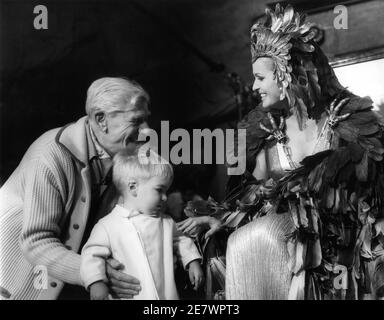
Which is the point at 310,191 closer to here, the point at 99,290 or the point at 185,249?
the point at 185,249

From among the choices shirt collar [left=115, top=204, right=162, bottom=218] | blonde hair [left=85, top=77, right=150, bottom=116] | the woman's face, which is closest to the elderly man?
blonde hair [left=85, top=77, right=150, bottom=116]

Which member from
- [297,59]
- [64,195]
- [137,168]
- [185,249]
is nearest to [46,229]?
[64,195]

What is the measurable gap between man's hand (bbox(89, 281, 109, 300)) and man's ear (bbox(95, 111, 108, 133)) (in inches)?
32.7

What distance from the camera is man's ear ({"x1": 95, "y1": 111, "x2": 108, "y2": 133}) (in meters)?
6.76

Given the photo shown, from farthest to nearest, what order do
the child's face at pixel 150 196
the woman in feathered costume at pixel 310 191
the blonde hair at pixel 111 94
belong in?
the blonde hair at pixel 111 94 → the child's face at pixel 150 196 → the woman in feathered costume at pixel 310 191

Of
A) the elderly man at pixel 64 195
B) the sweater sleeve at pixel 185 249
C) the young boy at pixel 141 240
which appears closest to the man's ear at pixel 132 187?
the young boy at pixel 141 240

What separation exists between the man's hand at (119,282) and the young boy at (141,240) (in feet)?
0.09

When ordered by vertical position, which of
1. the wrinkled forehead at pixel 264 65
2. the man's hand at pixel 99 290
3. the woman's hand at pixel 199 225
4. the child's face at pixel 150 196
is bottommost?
the man's hand at pixel 99 290

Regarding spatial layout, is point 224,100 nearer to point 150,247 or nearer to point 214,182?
point 214,182

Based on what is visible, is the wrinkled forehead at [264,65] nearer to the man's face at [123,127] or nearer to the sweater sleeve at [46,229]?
the man's face at [123,127]

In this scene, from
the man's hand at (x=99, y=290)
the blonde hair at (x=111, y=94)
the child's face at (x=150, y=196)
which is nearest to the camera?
the man's hand at (x=99, y=290)

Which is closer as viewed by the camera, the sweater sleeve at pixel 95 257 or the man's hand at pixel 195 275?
the sweater sleeve at pixel 95 257

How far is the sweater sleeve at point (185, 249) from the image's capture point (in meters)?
6.59

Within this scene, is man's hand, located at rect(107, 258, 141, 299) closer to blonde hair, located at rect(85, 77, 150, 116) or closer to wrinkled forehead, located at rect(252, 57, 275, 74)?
blonde hair, located at rect(85, 77, 150, 116)
